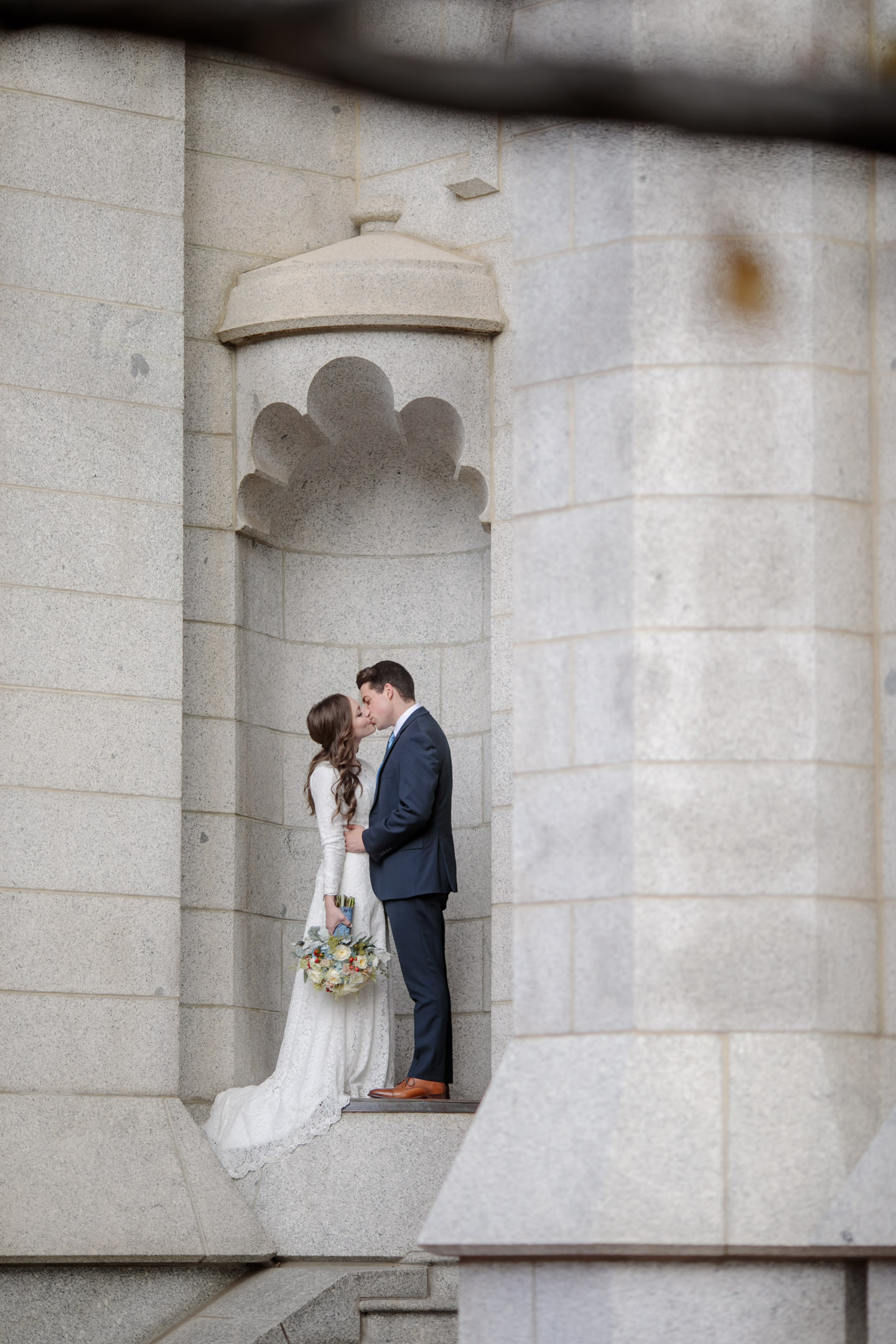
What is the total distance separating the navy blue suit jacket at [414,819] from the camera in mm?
6738

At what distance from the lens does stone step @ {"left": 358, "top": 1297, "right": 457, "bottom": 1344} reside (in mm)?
5918

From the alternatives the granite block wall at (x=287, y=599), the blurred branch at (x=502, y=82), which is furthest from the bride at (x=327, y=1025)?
the blurred branch at (x=502, y=82)

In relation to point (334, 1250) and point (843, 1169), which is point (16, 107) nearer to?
point (334, 1250)

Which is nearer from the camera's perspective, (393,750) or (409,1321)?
(409,1321)

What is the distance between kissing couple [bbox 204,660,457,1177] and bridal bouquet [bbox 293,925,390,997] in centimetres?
8

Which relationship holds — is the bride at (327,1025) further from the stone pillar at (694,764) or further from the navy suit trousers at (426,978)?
the stone pillar at (694,764)

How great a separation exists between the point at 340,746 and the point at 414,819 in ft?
1.41

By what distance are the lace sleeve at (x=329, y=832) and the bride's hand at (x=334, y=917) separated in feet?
0.12

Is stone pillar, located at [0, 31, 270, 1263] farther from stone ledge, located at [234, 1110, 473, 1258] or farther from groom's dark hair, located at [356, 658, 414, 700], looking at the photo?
groom's dark hair, located at [356, 658, 414, 700]

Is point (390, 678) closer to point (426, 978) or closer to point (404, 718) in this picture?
point (404, 718)

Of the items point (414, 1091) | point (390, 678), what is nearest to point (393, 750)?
point (390, 678)

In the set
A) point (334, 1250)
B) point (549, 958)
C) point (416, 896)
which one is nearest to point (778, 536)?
point (549, 958)

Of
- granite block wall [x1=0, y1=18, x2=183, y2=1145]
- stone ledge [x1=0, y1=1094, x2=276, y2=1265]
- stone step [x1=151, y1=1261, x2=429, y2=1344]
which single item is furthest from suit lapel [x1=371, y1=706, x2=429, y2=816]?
stone step [x1=151, y1=1261, x2=429, y2=1344]

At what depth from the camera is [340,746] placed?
22.7ft
